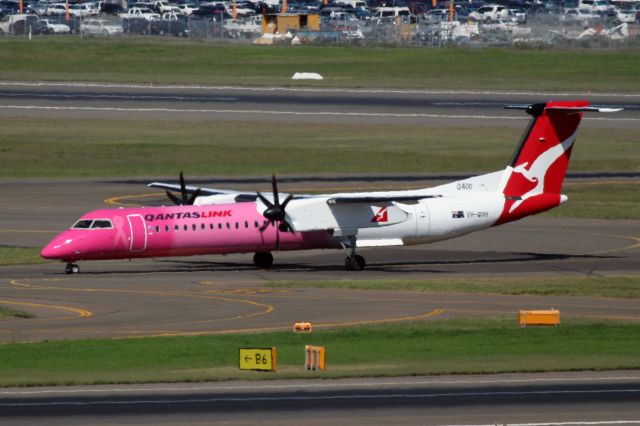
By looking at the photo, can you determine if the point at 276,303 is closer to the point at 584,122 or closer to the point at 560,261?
the point at 560,261

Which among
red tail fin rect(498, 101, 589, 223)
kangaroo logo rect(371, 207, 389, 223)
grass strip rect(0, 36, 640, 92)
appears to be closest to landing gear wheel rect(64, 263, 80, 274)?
kangaroo logo rect(371, 207, 389, 223)

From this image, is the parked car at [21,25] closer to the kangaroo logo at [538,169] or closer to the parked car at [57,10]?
the parked car at [57,10]

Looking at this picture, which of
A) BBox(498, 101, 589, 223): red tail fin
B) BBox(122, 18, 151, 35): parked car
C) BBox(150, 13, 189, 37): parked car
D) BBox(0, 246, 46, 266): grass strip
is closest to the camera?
BBox(0, 246, 46, 266): grass strip

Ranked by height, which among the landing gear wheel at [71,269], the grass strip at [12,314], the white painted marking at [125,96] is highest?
the grass strip at [12,314]

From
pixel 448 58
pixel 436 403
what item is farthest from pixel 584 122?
pixel 436 403

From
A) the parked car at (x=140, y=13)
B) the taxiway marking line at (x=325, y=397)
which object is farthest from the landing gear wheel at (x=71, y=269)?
the parked car at (x=140, y=13)

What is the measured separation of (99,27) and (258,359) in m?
135

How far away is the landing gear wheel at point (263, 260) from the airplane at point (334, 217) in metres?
0.04

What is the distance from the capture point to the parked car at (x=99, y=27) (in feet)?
528

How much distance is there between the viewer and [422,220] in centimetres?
5106

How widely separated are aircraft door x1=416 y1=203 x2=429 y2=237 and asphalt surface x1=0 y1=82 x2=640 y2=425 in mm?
1437

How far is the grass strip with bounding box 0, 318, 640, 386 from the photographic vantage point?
30844 mm

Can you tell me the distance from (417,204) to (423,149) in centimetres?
3797

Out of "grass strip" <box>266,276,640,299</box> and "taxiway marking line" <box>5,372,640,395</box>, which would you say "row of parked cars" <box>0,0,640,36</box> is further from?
"taxiway marking line" <box>5,372,640,395</box>
